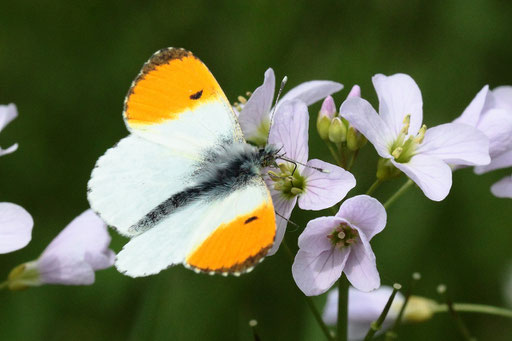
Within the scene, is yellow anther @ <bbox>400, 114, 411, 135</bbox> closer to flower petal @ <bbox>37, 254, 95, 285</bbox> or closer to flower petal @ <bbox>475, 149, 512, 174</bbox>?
flower petal @ <bbox>475, 149, 512, 174</bbox>

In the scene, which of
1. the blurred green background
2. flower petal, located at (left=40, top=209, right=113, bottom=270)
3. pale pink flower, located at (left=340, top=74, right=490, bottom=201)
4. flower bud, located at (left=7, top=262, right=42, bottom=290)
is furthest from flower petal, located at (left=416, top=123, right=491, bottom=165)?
flower bud, located at (left=7, top=262, right=42, bottom=290)

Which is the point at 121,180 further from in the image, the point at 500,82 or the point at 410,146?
the point at 500,82

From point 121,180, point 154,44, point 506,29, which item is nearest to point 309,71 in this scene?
point 154,44

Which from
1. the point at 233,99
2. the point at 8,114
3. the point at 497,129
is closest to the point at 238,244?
the point at 497,129

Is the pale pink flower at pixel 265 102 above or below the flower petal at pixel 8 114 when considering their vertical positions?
below

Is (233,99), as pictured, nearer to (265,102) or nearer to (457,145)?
(265,102)

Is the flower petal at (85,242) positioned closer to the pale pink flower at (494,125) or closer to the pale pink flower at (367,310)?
the pale pink flower at (367,310)

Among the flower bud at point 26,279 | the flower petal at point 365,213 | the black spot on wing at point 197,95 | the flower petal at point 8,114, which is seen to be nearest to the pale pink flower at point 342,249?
the flower petal at point 365,213
